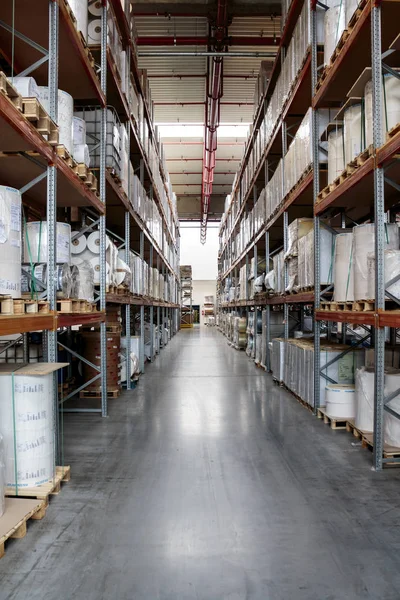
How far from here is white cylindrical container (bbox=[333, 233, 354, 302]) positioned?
15.6 feet

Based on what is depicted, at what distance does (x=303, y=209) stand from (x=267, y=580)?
22.4 feet

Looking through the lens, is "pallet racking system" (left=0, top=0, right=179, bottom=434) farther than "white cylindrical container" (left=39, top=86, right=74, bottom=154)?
No

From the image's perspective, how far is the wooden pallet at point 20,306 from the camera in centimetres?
286

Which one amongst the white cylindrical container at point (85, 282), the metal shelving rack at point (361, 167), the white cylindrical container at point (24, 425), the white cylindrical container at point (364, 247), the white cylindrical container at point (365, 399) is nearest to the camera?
the white cylindrical container at point (24, 425)

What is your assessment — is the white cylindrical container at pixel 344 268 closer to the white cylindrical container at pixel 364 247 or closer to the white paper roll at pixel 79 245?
the white cylindrical container at pixel 364 247

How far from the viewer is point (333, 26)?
5.05 meters

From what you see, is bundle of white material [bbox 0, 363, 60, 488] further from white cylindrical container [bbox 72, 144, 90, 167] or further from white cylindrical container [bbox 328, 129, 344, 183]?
white cylindrical container [bbox 328, 129, 344, 183]

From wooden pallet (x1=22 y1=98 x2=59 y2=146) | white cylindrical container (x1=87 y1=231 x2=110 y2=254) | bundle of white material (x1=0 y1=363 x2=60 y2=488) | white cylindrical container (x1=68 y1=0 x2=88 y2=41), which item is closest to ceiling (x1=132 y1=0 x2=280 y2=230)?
white cylindrical container (x1=68 y1=0 x2=88 y2=41)

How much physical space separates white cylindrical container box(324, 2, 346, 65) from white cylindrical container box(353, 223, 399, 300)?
228 cm

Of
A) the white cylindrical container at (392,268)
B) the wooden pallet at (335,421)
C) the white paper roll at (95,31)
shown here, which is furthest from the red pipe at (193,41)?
the wooden pallet at (335,421)

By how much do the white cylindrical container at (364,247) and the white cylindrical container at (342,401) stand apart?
3.97 ft

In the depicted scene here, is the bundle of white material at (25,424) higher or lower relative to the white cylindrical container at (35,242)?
lower

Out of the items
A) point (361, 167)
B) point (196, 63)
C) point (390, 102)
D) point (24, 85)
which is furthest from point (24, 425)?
point (196, 63)

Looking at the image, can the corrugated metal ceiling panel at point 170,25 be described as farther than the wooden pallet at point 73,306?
Yes
